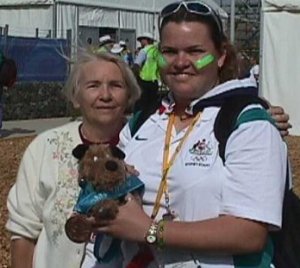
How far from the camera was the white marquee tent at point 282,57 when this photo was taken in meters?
14.4

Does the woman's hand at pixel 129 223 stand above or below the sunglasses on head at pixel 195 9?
below

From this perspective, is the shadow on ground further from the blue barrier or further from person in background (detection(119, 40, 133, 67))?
the blue barrier

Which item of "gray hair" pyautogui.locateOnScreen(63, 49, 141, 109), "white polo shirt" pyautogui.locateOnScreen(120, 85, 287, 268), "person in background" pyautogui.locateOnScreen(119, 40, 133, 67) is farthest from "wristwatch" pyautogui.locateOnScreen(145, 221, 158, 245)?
"person in background" pyautogui.locateOnScreen(119, 40, 133, 67)

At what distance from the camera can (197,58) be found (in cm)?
263

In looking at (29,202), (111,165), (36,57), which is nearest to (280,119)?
(111,165)

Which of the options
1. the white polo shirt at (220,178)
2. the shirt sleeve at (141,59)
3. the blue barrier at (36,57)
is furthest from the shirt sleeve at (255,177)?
the blue barrier at (36,57)

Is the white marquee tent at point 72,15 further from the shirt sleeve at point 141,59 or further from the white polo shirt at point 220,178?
the white polo shirt at point 220,178

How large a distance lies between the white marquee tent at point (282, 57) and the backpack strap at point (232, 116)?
12.0m

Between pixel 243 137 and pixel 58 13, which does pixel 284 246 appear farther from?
pixel 58 13

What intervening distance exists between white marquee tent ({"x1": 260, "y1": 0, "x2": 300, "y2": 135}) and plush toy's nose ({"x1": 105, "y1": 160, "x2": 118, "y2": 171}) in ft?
39.6

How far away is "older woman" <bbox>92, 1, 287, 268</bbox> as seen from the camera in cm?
246

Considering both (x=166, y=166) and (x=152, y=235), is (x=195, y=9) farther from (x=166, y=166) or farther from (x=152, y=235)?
(x=152, y=235)

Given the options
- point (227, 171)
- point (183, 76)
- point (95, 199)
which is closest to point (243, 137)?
point (227, 171)

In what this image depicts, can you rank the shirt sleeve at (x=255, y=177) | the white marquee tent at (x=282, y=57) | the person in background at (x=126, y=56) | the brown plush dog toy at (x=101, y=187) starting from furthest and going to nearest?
the white marquee tent at (x=282, y=57) < the person in background at (x=126, y=56) < the brown plush dog toy at (x=101, y=187) < the shirt sleeve at (x=255, y=177)
